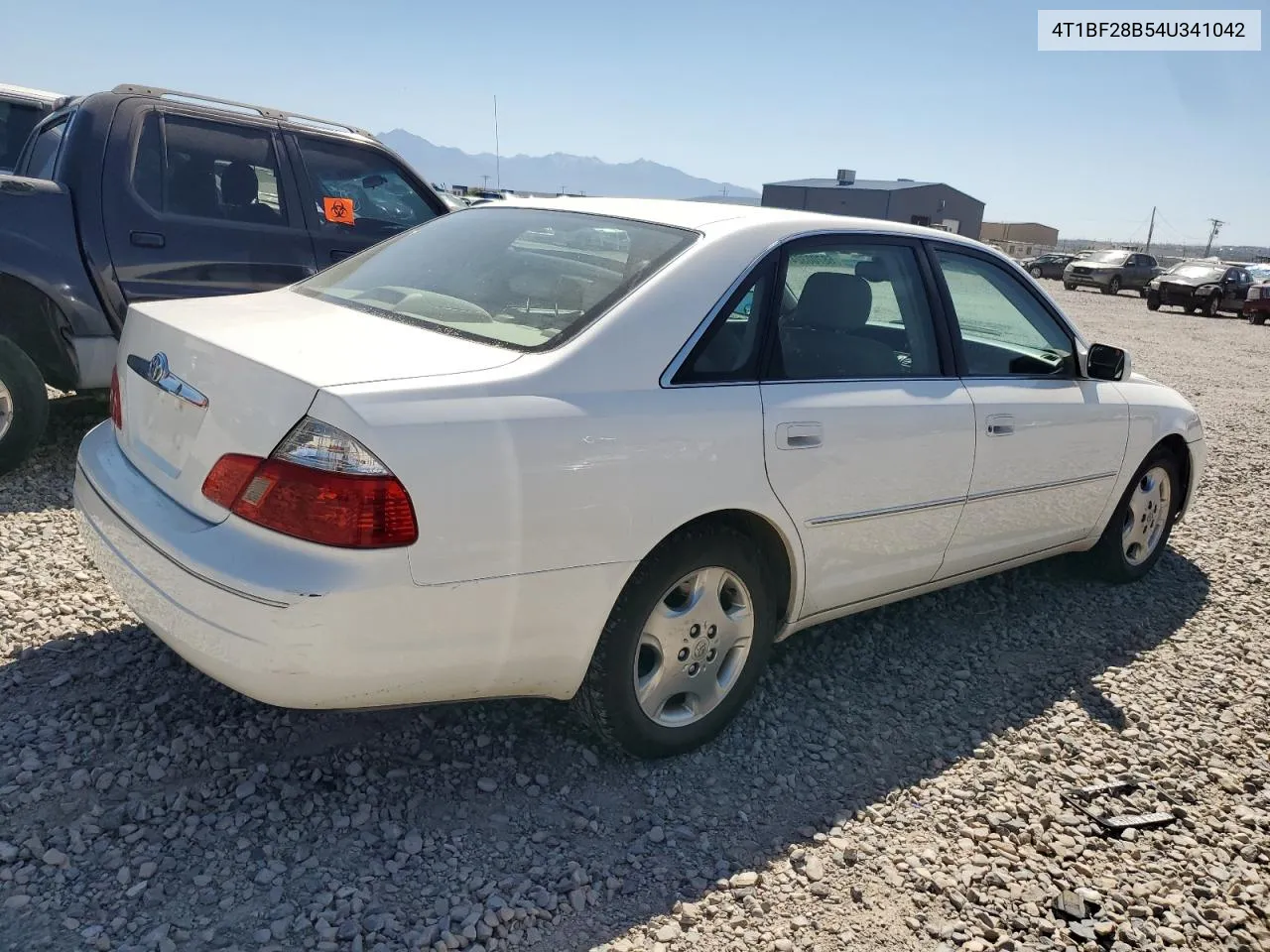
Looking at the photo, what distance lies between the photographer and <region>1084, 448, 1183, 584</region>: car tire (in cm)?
449

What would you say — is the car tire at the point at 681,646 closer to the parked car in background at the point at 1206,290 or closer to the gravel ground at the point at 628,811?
the gravel ground at the point at 628,811

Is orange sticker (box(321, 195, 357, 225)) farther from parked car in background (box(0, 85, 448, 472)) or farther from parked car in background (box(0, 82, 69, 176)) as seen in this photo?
parked car in background (box(0, 82, 69, 176))

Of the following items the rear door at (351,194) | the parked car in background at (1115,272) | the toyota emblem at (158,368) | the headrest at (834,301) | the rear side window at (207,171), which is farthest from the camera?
the parked car in background at (1115,272)

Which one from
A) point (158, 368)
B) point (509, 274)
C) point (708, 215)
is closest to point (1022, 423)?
point (708, 215)

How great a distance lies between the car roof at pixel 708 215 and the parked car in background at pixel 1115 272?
34178 millimetres

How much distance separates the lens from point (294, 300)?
305 centimetres

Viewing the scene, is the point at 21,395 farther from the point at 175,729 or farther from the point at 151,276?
the point at 175,729

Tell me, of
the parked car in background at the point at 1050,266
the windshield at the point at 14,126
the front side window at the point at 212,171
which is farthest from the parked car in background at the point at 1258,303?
the windshield at the point at 14,126

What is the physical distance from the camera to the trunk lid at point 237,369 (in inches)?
87.1

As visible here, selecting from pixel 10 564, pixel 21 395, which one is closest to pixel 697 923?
pixel 10 564

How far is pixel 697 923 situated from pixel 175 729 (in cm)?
163

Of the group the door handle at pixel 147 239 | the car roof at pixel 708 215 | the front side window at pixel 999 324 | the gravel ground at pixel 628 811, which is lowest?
the gravel ground at pixel 628 811

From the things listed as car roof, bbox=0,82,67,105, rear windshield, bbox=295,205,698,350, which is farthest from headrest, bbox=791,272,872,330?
car roof, bbox=0,82,67,105

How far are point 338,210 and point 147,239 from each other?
3.77ft
